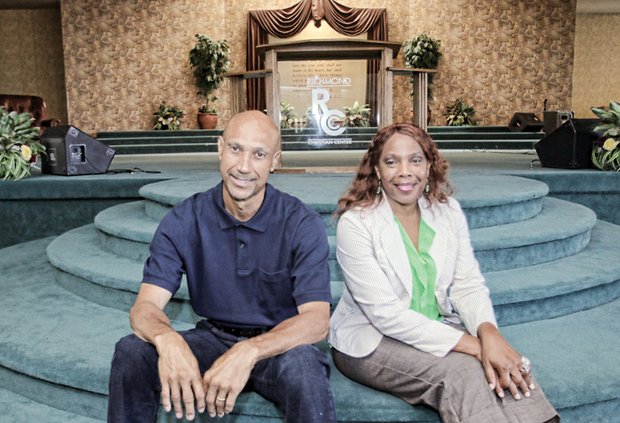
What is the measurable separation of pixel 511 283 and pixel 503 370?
965 mm

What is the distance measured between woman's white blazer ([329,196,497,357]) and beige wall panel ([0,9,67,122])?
11.2 meters

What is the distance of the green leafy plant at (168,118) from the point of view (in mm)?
10320

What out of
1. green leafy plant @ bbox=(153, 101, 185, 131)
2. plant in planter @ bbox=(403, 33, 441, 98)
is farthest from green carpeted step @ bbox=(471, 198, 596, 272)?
green leafy plant @ bbox=(153, 101, 185, 131)

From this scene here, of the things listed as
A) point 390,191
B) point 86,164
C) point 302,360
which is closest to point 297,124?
point 86,164

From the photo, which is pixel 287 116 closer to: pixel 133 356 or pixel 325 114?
pixel 325 114

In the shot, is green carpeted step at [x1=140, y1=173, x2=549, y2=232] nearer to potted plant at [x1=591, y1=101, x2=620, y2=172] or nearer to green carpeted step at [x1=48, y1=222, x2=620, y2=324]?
green carpeted step at [x1=48, y1=222, x2=620, y2=324]

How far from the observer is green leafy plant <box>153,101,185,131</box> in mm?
10320

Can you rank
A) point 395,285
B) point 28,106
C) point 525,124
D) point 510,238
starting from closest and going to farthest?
point 395,285 < point 510,238 < point 28,106 < point 525,124

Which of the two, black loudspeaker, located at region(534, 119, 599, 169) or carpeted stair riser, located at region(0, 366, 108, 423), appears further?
black loudspeaker, located at region(534, 119, 599, 169)

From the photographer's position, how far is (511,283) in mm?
2318

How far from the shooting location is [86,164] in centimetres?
468

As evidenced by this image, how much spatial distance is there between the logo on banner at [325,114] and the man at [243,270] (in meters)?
2.54

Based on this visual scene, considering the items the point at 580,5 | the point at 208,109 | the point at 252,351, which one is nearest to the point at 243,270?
the point at 252,351

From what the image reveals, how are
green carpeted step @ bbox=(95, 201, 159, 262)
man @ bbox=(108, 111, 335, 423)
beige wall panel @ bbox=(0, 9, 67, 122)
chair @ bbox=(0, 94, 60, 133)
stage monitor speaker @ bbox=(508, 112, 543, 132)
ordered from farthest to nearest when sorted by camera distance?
beige wall panel @ bbox=(0, 9, 67, 122) → stage monitor speaker @ bbox=(508, 112, 543, 132) → chair @ bbox=(0, 94, 60, 133) → green carpeted step @ bbox=(95, 201, 159, 262) → man @ bbox=(108, 111, 335, 423)
